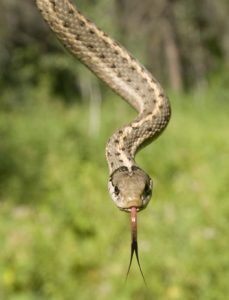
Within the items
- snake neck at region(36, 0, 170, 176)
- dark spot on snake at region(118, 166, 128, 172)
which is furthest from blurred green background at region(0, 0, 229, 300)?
dark spot on snake at region(118, 166, 128, 172)

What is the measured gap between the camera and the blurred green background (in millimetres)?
8898

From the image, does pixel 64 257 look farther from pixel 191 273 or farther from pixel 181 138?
pixel 181 138

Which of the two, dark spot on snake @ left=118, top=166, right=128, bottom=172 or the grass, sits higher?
the grass

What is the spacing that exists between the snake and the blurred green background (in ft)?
14.2

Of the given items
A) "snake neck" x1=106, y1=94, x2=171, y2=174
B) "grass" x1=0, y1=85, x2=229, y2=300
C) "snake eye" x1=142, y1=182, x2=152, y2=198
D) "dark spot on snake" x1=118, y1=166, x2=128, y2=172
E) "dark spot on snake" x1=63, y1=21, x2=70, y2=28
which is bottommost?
"snake eye" x1=142, y1=182, x2=152, y2=198

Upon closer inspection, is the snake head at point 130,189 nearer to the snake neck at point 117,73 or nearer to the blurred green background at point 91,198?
the snake neck at point 117,73

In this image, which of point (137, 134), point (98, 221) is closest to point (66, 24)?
point (137, 134)

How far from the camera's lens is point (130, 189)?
117 inches

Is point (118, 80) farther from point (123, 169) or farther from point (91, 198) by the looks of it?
point (91, 198)

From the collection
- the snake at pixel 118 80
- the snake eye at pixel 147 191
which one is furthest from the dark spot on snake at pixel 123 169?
the snake eye at pixel 147 191

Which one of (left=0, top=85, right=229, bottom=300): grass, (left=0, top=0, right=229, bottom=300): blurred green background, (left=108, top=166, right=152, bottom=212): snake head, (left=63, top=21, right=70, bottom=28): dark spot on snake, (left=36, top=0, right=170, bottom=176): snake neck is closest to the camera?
(left=108, top=166, right=152, bottom=212): snake head

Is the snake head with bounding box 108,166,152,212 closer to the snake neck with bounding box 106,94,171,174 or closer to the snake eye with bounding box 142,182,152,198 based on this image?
the snake eye with bounding box 142,182,152,198

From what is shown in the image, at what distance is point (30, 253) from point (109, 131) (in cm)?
1289

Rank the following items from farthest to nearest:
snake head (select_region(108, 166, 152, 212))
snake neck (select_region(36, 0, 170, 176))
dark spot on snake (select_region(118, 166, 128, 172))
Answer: snake neck (select_region(36, 0, 170, 176)), dark spot on snake (select_region(118, 166, 128, 172)), snake head (select_region(108, 166, 152, 212))
